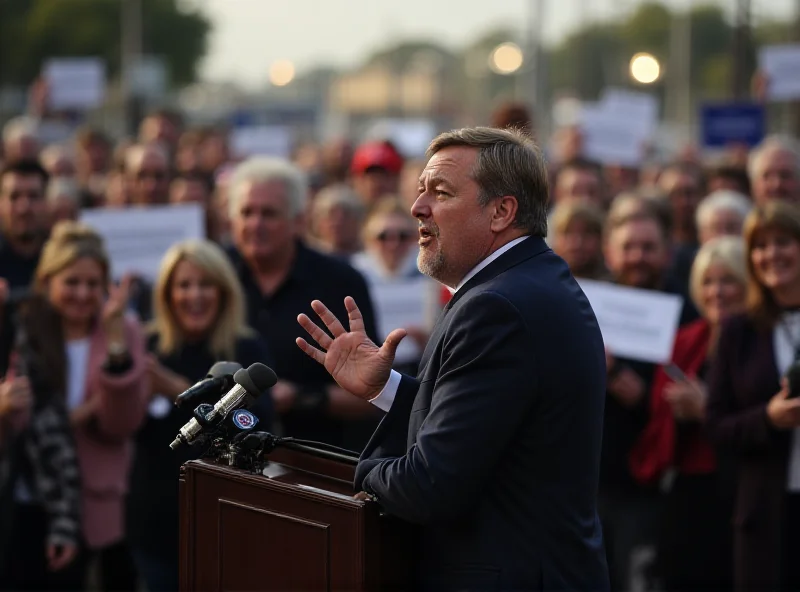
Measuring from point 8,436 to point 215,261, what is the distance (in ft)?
3.87

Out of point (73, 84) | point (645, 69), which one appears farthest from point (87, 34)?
point (645, 69)

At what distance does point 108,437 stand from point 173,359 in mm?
493

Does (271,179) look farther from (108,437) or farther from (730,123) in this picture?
(730,123)

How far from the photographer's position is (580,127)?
44.0 feet

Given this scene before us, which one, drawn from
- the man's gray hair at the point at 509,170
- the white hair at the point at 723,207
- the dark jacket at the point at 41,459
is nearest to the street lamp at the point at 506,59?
the white hair at the point at 723,207

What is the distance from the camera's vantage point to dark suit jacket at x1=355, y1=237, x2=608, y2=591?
125 inches

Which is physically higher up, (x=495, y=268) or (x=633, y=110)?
(x=633, y=110)

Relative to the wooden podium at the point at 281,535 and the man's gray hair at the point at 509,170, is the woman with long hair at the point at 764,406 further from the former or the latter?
the wooden podium at the point at 281,535

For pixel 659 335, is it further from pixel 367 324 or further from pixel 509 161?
pixel 509 161

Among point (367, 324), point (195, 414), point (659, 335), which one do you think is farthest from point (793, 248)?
point (195, 414)

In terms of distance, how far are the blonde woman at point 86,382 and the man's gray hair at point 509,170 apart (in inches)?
119

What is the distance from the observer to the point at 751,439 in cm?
561

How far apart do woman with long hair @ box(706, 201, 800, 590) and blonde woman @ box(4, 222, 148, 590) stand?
256 cm

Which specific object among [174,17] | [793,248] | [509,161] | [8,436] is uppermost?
[174,17]
